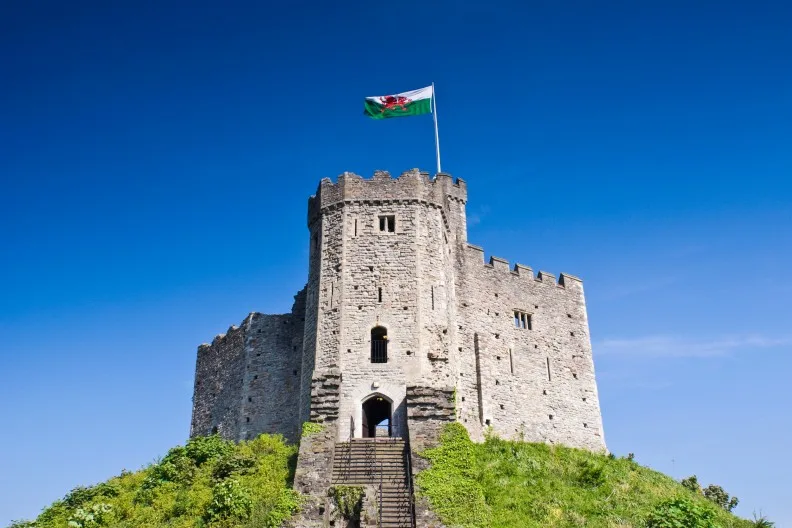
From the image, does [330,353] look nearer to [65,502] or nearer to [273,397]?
[273,397]

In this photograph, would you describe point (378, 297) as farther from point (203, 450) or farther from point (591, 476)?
point (591, 476)

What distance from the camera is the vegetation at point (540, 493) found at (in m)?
22.6

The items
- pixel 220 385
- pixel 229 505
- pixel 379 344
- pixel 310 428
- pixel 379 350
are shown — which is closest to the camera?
pixel 229 505

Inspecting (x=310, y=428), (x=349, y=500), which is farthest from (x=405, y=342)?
(x=349, y=500)

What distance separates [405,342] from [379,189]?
6986 mm

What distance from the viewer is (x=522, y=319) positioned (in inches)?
1455

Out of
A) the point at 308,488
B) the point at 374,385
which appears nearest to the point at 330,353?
the point at 374,385

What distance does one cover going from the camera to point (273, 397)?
35.3m

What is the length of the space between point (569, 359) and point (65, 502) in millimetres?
23166

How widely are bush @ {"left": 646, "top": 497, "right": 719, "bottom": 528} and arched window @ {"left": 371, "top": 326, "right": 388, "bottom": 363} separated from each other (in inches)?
429

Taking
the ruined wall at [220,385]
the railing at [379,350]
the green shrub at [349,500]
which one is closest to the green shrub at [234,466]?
the green shrub at [349,500]

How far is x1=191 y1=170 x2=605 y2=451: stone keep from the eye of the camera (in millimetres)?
28109

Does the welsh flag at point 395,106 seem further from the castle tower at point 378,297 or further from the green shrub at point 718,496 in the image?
the green shrub at point 718,496

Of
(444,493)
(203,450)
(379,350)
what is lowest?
(444,493)
